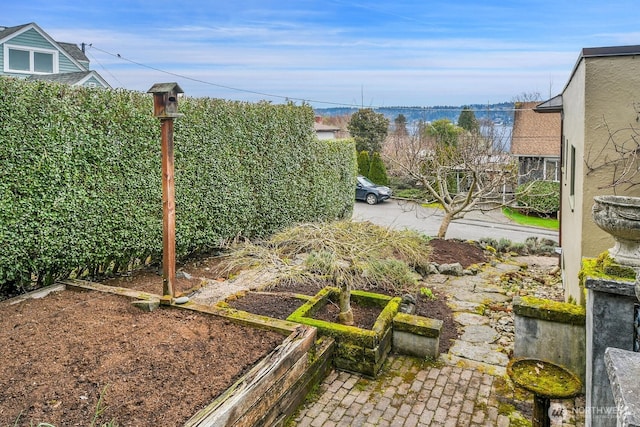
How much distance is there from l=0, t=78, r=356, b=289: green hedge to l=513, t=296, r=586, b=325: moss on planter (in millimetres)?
5376

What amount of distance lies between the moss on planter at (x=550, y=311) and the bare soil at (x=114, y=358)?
113 cm

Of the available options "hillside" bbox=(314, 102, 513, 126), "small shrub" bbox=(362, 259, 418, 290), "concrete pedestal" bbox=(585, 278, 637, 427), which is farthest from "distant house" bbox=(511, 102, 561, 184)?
"concrete pedestal" bbox=(585, 278, 637, 427)

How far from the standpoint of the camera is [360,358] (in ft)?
14.5

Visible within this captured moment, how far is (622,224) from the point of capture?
378 cm

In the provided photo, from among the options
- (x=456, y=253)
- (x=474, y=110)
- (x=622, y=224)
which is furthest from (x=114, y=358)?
(x=474, y=110)

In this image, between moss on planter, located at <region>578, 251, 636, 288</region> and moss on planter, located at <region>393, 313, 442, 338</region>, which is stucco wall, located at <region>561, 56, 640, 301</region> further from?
moss on planter, located at <region>393, 313, 442, 338</region>

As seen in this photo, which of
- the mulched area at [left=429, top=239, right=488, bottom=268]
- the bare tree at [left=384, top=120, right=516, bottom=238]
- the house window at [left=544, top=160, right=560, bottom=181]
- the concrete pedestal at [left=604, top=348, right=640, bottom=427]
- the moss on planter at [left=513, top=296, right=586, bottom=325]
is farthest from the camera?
the house window at [left=544, top=160, right=560, bottom=181]

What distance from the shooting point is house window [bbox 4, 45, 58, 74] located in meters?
16.2

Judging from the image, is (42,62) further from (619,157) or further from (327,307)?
(619,157)

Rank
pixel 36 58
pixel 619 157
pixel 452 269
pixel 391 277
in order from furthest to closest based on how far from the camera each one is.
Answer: pixel 36 58
pixel 452 269
pixel 391 277
pixel 619 157

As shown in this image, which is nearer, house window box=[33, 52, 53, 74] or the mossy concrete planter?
the mossy concrete planter

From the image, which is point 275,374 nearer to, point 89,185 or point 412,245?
point 89,185

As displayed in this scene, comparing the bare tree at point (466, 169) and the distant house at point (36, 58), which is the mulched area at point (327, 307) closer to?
the bare tree at point (466, 169)

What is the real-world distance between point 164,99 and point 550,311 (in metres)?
4.54
